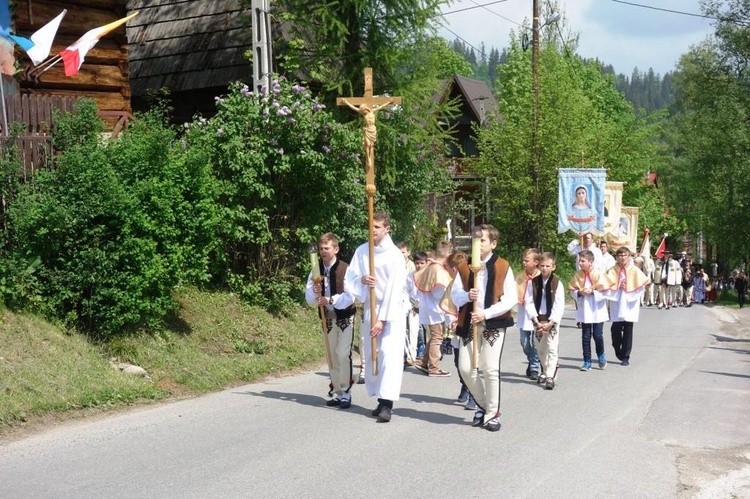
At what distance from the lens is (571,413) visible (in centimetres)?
1059

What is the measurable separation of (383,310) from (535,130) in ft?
79.3

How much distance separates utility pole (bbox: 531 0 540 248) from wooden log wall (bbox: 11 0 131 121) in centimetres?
1682

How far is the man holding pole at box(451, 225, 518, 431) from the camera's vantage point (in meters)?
9.58

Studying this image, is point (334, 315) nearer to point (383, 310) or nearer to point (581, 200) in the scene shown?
point (383, 310)

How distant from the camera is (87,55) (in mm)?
17734

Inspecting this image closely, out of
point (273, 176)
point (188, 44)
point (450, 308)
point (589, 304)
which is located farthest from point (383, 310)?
point (188, 44)

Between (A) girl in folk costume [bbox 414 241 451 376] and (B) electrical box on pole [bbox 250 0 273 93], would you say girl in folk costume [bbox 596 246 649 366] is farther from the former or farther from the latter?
(B) electrical box on pole [bbox 250 0 273 93]

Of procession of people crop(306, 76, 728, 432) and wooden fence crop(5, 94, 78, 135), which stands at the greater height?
wooden fence crop(5, 94, 78, 135)

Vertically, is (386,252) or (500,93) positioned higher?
(500,93)

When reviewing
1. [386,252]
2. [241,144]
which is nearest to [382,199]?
[241,144]

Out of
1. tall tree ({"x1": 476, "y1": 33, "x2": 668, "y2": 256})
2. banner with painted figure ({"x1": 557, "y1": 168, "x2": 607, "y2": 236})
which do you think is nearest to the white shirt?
banner with painted figure ({"x1": 557, "y1": 168, "x2": 607, "y2": 236})

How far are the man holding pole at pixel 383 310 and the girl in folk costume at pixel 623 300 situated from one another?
19.7 feet

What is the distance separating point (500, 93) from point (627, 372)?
3730 cm

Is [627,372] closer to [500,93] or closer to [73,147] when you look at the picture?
[73,147]
